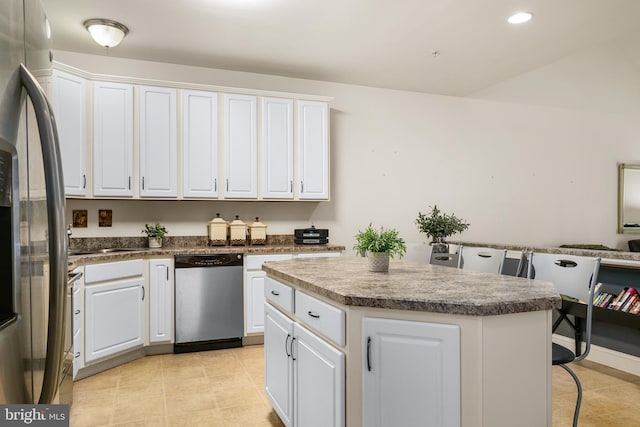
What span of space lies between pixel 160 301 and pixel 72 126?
1.63 meters

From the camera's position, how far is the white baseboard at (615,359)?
3.30 m

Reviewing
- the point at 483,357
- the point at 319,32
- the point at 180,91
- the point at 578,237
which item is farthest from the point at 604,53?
the point at 483,357

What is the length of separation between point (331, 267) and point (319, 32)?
2.22 meters

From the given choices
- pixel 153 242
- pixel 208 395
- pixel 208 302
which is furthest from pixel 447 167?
pixel 208 395

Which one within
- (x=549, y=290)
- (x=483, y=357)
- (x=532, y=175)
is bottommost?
(x=483, y=357)

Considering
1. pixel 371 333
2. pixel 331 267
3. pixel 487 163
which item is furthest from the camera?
pixel 487 163

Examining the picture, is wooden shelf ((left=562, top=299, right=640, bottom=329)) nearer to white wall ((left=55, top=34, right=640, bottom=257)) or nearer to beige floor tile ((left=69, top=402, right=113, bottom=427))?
white wall ((left=55, top=34, right=640, bottom=257))

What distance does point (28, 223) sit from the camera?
74cm

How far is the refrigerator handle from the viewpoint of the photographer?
756 mm

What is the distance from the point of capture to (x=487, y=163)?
5.80m

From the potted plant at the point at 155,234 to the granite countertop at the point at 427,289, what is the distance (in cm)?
212

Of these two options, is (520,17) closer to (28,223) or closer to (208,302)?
(208,302)

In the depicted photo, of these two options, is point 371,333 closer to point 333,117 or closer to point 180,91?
point 180,91

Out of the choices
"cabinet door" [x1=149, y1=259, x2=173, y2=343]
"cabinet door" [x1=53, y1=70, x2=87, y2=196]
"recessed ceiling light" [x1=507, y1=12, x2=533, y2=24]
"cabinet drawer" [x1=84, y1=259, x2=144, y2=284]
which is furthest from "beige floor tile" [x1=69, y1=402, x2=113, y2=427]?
"recessed ceiling light" [x1=507, y1=12, x2=533, y2=24]
